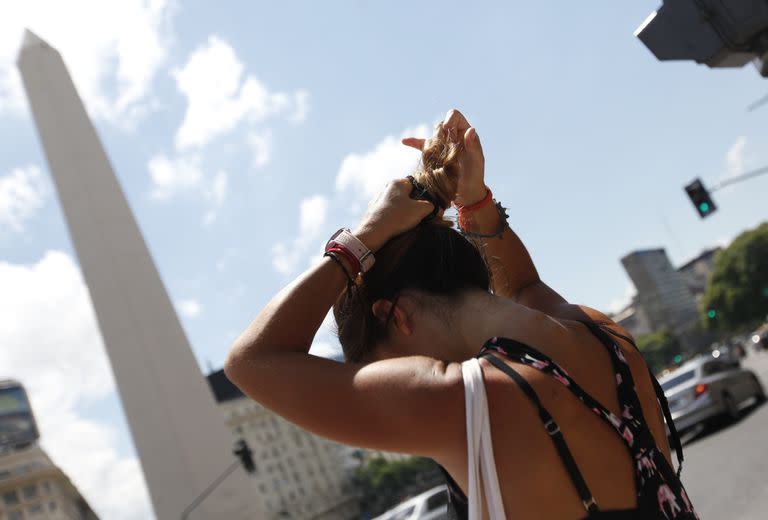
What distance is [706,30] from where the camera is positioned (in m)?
4.10

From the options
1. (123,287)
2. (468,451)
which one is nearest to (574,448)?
(468,451)

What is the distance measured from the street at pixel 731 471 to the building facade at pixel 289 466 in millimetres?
69186

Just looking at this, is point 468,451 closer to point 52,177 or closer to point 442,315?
point 442,315

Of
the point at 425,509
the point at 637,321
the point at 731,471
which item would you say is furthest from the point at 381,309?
the point at 637,321

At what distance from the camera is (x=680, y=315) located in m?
152

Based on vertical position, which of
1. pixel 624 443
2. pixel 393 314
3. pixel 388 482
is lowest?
pixel 388 482

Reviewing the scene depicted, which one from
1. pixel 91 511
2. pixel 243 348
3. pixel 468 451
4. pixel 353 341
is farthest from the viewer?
pixel 91 511

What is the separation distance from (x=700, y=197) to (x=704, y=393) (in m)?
6.13

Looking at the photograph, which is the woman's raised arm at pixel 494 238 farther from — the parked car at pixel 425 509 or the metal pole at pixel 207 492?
the metal pole at pixel 207 492

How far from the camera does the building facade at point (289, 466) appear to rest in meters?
81.0

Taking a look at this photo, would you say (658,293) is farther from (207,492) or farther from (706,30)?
(706,30)

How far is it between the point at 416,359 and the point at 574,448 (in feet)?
0.91

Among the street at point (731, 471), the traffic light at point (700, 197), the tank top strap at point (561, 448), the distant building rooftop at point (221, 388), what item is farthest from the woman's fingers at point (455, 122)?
the distant building rooftop at point (221, 388)

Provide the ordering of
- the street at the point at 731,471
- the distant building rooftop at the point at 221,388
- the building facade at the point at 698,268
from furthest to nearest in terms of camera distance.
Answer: the building facade at the point at 698,268, the distant building rooftop at the point at 221,388, the street at the point at 731,471
